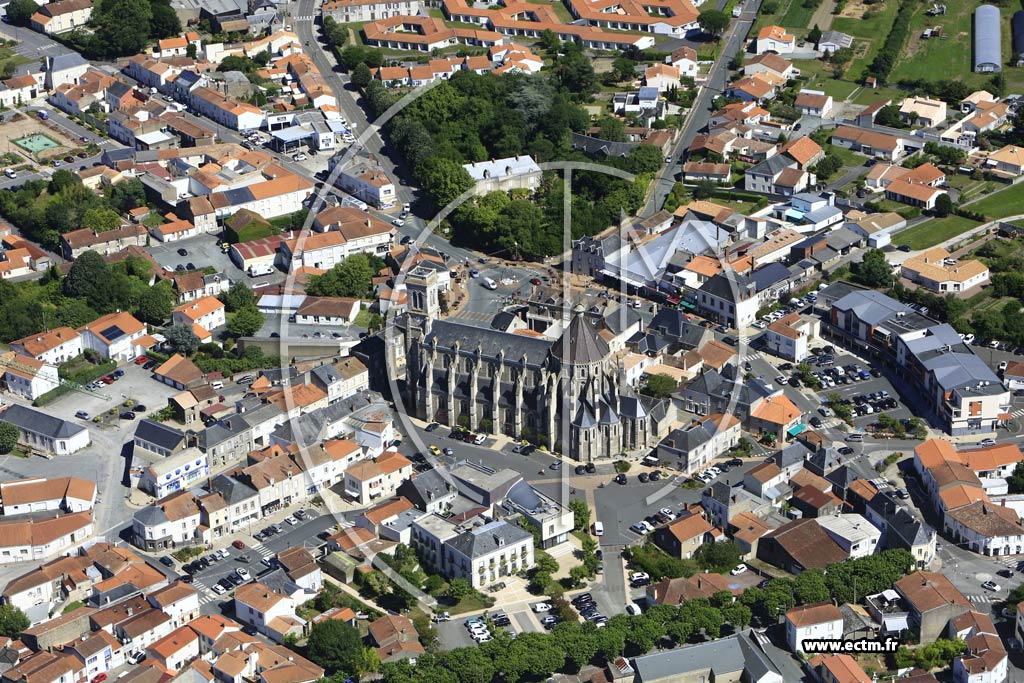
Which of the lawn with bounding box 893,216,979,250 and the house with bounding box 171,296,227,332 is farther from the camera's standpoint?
→ the lawn with bounding box 893,216,979,250

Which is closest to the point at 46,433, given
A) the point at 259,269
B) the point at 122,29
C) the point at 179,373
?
the point at 179,373

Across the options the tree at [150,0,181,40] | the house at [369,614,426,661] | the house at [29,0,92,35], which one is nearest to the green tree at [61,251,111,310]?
the house at [369,614,426,661]

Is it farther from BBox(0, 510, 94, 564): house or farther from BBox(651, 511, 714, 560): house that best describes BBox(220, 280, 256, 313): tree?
BBox(651, 511, 714, 560): house

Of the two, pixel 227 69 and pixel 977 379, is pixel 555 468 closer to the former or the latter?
pixel 977 379

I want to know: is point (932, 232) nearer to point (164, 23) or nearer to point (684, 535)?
point (684, 535)

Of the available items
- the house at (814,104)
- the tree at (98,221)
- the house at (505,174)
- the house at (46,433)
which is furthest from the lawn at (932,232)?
the house at (46,433)

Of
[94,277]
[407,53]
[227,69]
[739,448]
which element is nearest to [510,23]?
[407,53]
